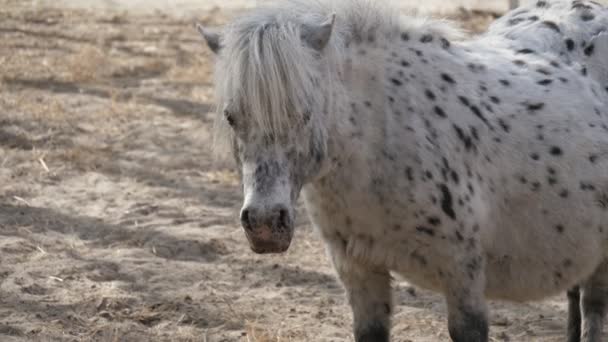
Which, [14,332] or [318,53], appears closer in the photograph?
[318,53]

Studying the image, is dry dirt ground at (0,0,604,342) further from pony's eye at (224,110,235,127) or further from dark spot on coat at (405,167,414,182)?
pony's eye at (224,110,235,127)

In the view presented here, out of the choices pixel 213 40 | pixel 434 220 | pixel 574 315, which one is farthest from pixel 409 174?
pixel 574 315

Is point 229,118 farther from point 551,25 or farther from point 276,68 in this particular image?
point 551,25

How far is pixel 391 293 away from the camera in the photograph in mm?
4027

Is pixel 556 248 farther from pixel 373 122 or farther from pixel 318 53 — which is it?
pixel 318 53

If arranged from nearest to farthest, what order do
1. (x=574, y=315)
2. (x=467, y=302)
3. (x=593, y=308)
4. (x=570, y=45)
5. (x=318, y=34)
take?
(x=318, y=34) < (x=467, y=302) < (x=570, y=45) < (x=593, y=308) < (x=574, y=315)

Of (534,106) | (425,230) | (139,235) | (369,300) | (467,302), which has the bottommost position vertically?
(139,235)

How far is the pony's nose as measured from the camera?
321 centimetres

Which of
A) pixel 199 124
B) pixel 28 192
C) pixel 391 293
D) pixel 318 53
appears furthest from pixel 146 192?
pixel 318 53

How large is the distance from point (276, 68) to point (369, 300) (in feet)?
3.67

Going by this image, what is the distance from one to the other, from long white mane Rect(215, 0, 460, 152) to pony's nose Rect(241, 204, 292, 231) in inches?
10.0

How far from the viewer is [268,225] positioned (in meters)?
3.21

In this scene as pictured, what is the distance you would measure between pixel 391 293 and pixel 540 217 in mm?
640

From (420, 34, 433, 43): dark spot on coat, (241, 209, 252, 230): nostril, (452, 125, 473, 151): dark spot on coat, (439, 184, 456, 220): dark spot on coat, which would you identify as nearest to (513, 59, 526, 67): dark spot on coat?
(420, 34, 433, 43): dark spot on coat
